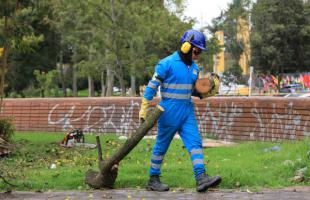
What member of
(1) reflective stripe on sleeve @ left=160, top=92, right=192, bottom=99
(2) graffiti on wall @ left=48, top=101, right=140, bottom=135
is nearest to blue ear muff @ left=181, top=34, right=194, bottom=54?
(1) reflective stripe on sleeve @ left=160, top=92, right=192, bottom=99

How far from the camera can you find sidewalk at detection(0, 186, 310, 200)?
6645 mm

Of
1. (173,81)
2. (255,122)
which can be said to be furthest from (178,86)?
(255,122)

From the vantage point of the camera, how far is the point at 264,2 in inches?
1623

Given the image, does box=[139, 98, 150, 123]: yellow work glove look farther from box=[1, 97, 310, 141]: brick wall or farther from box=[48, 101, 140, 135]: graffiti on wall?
box=[48, 101, 140, 135]: graffiti on wall

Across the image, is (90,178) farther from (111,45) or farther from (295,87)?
(295,87)

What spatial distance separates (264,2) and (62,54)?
2007 cm

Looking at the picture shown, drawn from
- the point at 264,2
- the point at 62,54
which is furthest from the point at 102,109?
the point at 62,54

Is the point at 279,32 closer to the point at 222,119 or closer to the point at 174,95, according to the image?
the point at 222,119

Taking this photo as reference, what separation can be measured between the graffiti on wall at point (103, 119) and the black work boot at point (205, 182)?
9.59m

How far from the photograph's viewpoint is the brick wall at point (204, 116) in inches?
477

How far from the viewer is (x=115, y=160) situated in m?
7.08

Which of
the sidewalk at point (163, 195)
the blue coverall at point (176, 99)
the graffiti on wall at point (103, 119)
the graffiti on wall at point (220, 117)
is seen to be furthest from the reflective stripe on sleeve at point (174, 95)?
the graffiti on wall at point (103, 119)

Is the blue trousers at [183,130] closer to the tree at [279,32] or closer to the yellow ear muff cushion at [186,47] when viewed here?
the yellow ear muff cushion at [186,47]

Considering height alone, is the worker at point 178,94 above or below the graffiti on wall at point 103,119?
→ above
